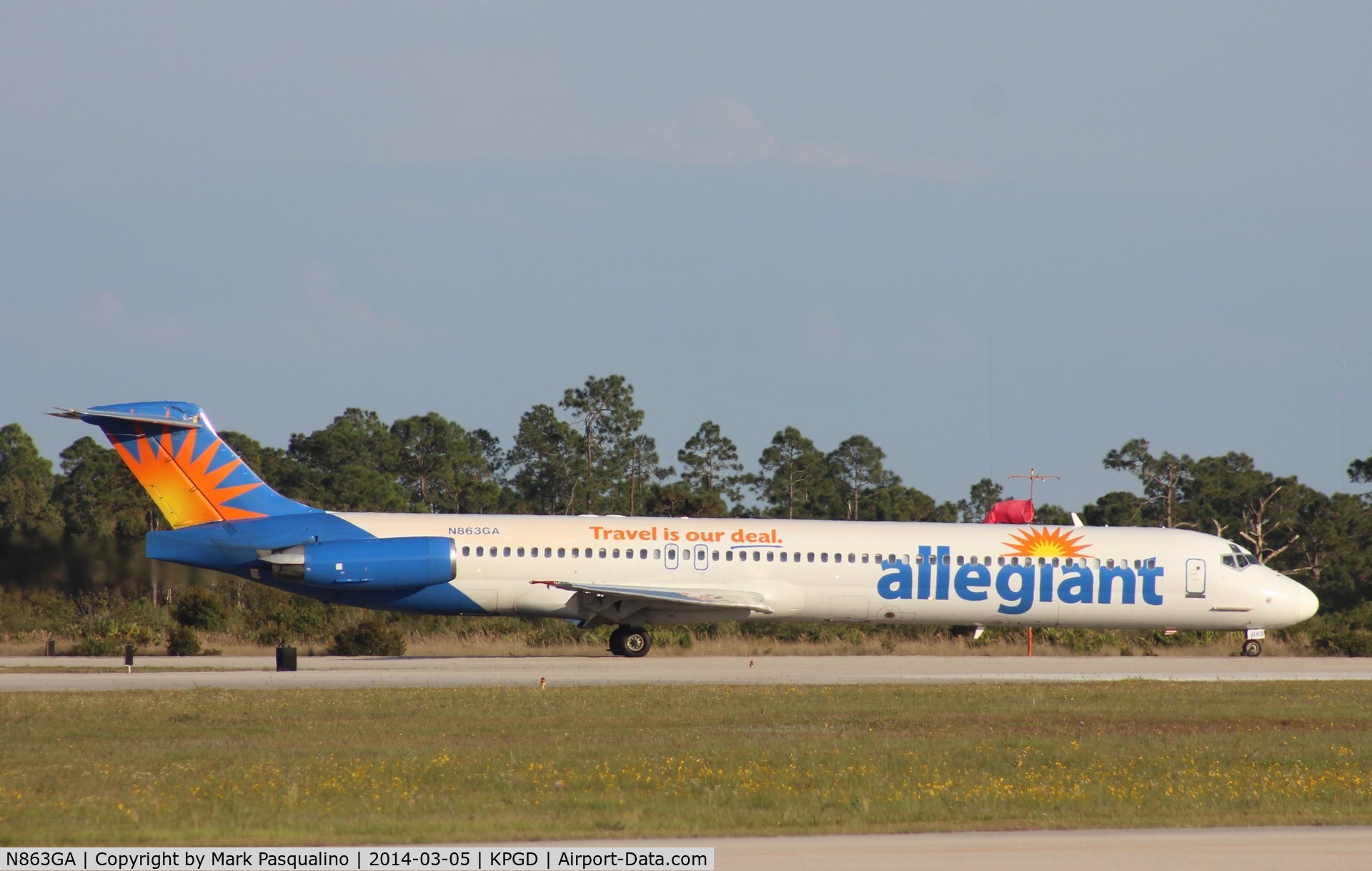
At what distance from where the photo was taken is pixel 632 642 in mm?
31875

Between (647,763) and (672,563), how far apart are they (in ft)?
54.7

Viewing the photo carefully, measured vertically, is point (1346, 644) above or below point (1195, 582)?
below

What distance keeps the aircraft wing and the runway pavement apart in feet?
4.04

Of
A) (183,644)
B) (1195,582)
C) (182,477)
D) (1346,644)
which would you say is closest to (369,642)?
(183,644)

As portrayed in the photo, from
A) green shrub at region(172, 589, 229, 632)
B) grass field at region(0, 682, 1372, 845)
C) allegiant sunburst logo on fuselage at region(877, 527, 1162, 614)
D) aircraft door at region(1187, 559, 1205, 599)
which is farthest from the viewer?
green shrub at region(172, 589, 229, 632)

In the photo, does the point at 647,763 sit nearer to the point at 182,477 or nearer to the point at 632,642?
the point at 632,642

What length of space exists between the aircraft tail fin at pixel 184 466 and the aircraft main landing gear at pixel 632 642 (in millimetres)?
7917

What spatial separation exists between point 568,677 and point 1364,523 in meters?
51.4

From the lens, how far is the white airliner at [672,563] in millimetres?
30141

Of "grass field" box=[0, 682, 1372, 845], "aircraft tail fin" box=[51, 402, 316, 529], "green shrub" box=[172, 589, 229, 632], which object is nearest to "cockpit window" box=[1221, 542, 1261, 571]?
"grass field" box=[0, 682, 1372, 845]

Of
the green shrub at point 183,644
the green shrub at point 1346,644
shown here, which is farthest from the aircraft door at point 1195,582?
the green shrub at point 183,644

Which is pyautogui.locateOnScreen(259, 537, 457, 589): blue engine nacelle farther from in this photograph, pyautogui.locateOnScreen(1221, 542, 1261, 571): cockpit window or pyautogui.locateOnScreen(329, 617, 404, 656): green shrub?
pyautogui.locateOnScreen(1221, 542, 1261, 571): cockpit window

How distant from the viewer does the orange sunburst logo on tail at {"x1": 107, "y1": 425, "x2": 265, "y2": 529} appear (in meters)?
30.2

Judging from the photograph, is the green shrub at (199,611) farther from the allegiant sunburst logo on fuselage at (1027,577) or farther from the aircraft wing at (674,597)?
the allegiant sunburst logo on fuselage at (1027,577)
